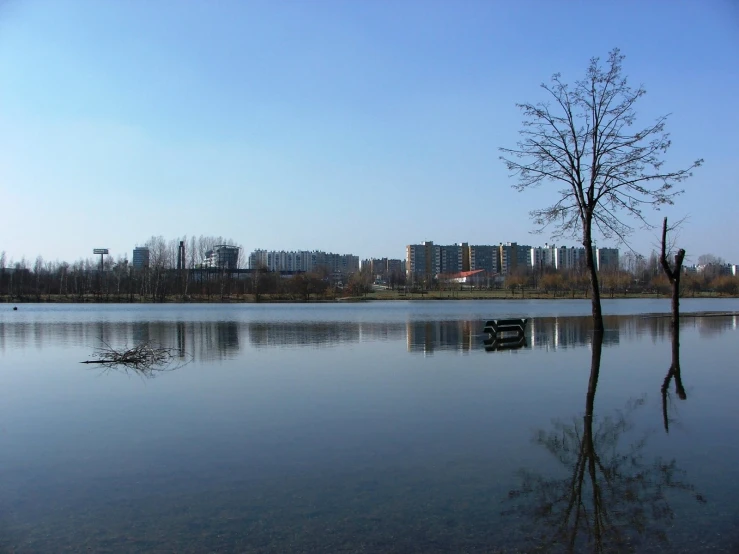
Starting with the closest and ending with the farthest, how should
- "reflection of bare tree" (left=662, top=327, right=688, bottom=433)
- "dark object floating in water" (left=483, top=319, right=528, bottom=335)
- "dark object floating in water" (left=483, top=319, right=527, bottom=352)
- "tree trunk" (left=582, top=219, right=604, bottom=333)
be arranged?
"reflection of bare tree" (left=662, top=327, right=688, bottom=433)
"dark object floating in water" (left=483, top=319, right=527, bottom=352)
"dark object floating in water" (left=483, top=319, right=528, bottom=335)
"tree trunk" (left=582, top=219, right=604, bottom=333)

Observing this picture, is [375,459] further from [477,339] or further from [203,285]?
[203,285]

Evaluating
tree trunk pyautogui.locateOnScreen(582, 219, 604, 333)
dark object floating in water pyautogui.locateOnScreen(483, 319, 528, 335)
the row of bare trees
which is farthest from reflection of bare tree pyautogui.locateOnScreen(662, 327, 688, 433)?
the row of bare trees

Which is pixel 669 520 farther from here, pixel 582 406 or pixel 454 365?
pixel 454 365

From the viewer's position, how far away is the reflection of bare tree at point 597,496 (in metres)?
5.19

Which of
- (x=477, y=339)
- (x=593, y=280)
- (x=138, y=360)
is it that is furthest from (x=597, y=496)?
(x=593, y=280)

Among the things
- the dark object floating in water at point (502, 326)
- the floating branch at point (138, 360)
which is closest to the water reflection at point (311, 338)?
the dark object floating in water at point (502, 326)

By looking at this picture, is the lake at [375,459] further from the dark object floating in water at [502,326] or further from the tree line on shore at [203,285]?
the tree line on shore at [203,285]

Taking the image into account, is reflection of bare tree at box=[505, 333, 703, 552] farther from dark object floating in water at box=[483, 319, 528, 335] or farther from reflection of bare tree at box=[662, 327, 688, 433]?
dark object floating in water at box=[483, 319, 528, 335]

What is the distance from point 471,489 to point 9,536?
4349 millimetres

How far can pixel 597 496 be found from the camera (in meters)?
6.05

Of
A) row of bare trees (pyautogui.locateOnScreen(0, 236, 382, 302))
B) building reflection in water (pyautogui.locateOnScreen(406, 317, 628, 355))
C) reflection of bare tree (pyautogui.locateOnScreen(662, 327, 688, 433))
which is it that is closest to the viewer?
reflection of bare tree (pyautogui.locateOnScreen(662, 327, 688, 433))

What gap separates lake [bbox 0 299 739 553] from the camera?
17.4ft

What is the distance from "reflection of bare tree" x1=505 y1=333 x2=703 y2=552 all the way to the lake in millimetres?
24

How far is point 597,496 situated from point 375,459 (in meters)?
2.56
